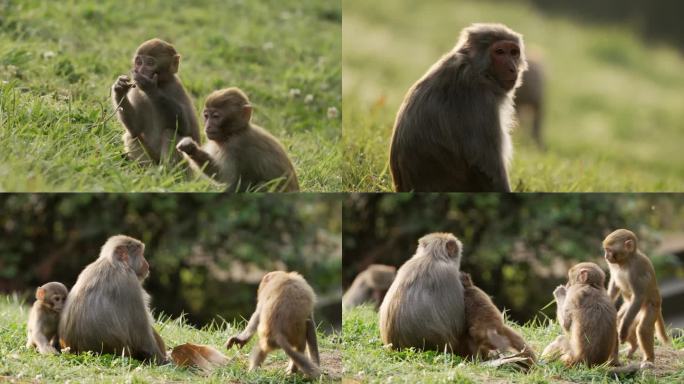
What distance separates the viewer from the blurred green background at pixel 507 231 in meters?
9.62

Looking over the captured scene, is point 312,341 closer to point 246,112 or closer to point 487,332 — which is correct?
point 487,332

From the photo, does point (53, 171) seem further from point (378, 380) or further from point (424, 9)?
point (424, 9)

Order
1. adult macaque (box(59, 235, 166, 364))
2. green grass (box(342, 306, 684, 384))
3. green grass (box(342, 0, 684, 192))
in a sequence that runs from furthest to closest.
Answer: green grass (box(342, 0, 684, 192))
adult macaque (box(59, 235, 166, 364))
green grass (box(342, 306, 684, 384))

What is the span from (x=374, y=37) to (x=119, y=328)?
38.0 feet

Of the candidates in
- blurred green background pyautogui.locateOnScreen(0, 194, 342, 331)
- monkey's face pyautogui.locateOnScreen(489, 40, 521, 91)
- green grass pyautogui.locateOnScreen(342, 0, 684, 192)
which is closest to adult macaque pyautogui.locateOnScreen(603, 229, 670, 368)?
monkey's face pyautogui.locateOnScreen(489, 40, 521, 91)

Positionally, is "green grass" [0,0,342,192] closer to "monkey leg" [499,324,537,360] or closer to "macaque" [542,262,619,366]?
"monkey leg" [499,324,537,360]

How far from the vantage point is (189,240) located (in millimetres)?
11180

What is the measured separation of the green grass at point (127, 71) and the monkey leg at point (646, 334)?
2.51m

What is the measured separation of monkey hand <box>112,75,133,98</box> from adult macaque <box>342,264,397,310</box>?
3552 mm

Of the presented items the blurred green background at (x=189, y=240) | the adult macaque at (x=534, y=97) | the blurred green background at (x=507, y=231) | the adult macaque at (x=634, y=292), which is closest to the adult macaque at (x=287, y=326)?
the blurred green background at (x=507, y=231)

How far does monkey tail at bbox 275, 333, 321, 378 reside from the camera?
6789 millimetres

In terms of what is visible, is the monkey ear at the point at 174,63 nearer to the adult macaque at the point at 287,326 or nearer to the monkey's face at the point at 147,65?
the monkey's face at the point at 147,65

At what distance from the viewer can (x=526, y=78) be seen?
1420 centimetres

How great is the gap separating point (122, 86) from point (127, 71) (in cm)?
221
